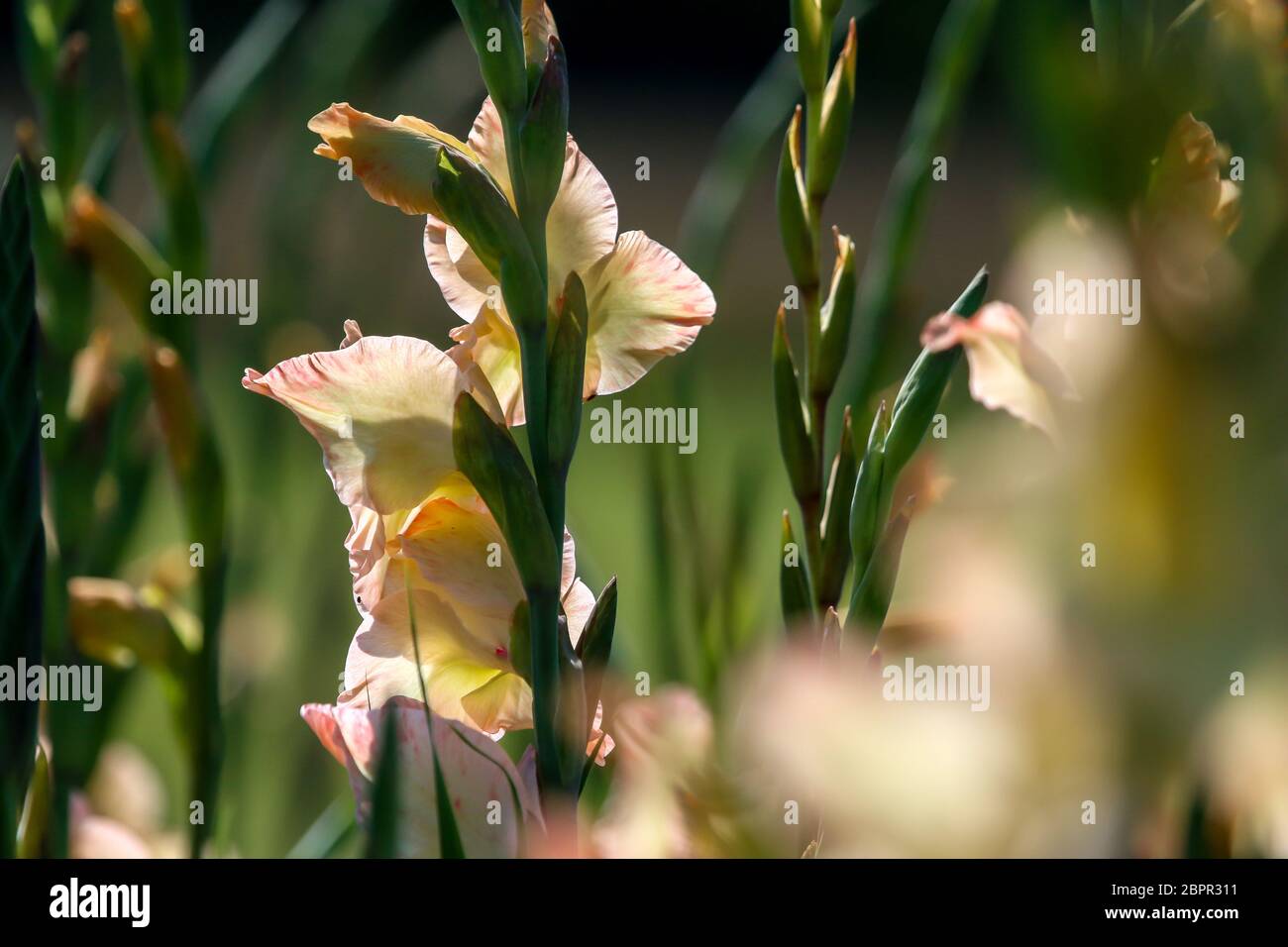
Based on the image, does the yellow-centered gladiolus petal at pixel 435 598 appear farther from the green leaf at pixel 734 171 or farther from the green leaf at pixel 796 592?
the green leaf at pixel 734 171

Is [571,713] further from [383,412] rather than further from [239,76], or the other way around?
[239,76]

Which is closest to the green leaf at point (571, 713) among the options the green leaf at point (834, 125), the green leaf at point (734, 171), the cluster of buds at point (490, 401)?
the cluster of buds at point (490, 401)

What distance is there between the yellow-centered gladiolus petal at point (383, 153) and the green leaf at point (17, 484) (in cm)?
6

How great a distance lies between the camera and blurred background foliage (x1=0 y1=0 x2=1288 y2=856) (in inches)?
3.5

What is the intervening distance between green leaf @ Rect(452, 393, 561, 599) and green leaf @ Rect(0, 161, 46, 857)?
73 millimetres

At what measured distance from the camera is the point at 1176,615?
9 cm

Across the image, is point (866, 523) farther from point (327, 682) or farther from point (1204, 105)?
point (327, 682)

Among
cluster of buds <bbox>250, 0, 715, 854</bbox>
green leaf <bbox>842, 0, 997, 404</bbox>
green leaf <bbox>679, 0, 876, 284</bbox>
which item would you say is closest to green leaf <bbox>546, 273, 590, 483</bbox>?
cluster of buds <bbox>250, 0, 715, 854</bbox>

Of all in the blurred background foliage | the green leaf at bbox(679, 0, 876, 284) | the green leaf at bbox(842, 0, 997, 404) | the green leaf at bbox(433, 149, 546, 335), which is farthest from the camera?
the green leaf at bbox(679, 0, 876, 284)

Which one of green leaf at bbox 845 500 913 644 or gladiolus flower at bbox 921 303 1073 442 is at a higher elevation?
gladiolus flower at bbox 921 303 1073 442

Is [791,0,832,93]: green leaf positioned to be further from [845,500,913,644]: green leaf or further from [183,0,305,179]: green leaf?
[183,0,305,179]: green leaf

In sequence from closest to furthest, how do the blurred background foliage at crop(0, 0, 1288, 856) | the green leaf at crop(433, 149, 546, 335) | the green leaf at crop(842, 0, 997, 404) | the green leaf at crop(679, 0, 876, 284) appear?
the blurred background foliage at crop(0, 0, 1288, 856)
the green leaf at crop(433, 149, 546, 335)
the green leaf at crop(842, 0, 997, 404)
the green leaf at crop(679, 0, 876, 284)

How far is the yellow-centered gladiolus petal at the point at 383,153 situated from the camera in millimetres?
200
